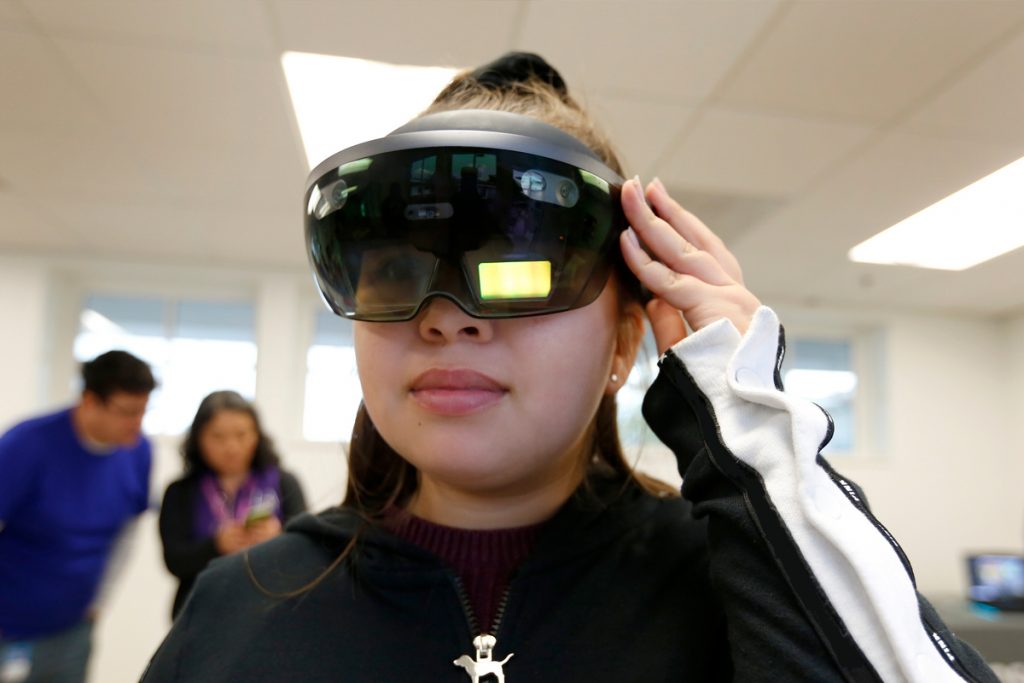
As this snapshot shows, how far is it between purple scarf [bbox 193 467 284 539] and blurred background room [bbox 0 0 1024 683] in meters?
0.21

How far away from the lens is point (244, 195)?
269 cm

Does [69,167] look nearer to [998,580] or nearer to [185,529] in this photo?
[185,529]

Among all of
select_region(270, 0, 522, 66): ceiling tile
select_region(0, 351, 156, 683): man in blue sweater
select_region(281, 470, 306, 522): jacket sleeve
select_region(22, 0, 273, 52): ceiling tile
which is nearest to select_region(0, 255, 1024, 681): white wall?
select_region(0, 351, 156, 683): man in blue sweater

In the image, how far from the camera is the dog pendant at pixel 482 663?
510 millimetres

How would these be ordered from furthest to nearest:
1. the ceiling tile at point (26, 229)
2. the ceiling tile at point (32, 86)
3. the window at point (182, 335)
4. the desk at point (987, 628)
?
1. the window at point (182, 335)
2. the ceiling tile at point (26, 229)
3. the ceiling tile at point (32, 86)
4. the desk at point (987, 628)

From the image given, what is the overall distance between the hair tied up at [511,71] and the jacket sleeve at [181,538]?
149 centimetres

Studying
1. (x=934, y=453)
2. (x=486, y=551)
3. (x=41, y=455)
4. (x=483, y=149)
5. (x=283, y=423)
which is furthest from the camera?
(x=283, y=423)

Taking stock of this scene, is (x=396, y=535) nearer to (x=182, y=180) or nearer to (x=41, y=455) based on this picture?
(x=41, y=455)

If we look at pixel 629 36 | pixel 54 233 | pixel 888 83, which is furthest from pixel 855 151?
pixel 54 233

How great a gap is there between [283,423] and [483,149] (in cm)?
351

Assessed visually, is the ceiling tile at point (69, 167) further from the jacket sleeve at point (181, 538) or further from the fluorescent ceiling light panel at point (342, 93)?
the jacket sleeve at point (181, 538)

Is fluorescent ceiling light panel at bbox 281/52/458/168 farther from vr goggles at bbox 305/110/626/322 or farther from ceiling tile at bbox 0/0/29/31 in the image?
vr goggles at bbox 305/110/626/322

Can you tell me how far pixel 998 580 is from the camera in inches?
49.4

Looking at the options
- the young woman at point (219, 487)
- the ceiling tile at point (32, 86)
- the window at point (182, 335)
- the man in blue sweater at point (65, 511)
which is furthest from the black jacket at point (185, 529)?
the window at point (182, 335)
